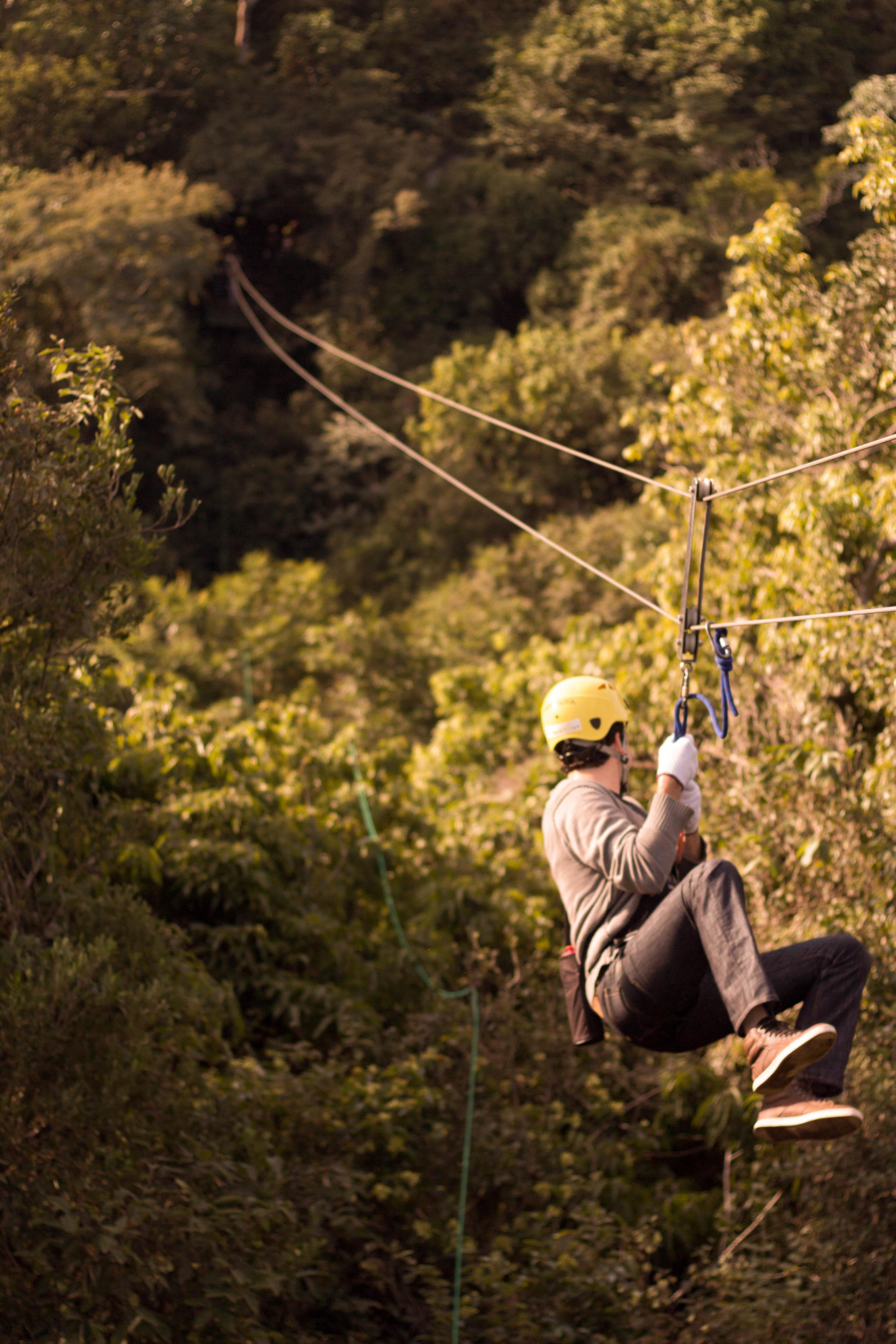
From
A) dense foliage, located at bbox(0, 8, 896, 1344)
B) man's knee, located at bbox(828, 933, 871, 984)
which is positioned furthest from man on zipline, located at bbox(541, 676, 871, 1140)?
dense foliage, located at bbox(0, 8, 896, 1344)

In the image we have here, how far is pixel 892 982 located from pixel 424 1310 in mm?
2341

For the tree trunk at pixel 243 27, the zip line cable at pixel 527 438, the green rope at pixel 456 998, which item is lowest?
the green rope at pixel 456 998

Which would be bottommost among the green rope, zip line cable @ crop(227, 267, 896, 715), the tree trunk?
the green rope

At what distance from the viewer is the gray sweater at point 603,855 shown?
9.09 ft

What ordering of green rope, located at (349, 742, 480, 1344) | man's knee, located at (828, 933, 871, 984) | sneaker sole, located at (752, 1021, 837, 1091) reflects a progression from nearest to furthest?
1. sneaker sole, located at (752, 1021, 837, 1091)
2. man's knee, located at (828, 933, 871, 984)
3. green rope, located at (349, 742, 480, 1344)

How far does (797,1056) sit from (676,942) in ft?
1.25

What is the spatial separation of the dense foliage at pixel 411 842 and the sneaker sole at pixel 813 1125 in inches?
71.1

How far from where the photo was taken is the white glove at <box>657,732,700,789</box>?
2.80m

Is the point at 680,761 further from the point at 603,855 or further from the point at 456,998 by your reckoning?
the point at 456,998

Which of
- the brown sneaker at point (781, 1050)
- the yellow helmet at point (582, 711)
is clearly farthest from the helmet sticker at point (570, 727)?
the brown sneaker at point (781, 1050)

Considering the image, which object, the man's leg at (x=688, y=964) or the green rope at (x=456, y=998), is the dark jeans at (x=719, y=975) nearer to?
the man's leg at (x=688, y=964)

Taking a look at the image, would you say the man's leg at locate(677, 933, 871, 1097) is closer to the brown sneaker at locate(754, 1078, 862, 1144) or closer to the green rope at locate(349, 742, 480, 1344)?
the brown sneaker at locate(754, 1078, 862, 1144)

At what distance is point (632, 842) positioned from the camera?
283cm

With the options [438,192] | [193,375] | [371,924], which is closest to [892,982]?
[371,924]
